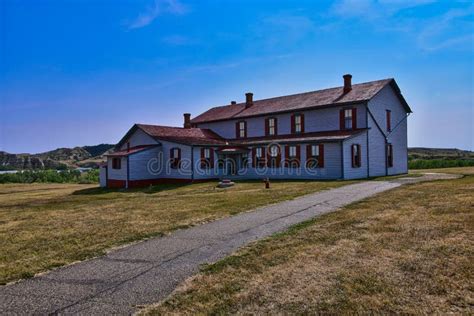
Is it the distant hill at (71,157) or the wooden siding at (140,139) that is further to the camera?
the distant hill at (71,157)

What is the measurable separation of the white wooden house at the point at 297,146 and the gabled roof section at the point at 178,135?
12 cm

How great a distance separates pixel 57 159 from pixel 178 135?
7014cm

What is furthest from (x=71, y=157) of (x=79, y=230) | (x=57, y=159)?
(x=79, y=230)

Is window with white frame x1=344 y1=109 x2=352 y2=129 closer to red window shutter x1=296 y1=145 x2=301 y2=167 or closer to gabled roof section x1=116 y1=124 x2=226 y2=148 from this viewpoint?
red window shutter x1=296 y1=145 x2=301 y2=167

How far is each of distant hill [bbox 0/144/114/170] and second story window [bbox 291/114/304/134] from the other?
134ft

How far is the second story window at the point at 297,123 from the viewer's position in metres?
33.0

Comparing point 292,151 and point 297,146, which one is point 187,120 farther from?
point 297,146

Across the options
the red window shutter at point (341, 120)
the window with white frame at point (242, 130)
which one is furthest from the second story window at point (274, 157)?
the window with white frame at point (242, 130)

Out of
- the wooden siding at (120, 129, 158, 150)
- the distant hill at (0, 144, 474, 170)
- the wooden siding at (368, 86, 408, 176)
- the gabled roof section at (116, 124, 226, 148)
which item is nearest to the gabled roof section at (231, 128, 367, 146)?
the wooden siding at (368, 86, 408, 176)

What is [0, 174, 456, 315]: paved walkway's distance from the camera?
15.5 feet

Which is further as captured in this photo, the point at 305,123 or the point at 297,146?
the point at 305,123

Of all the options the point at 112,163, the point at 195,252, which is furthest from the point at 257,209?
the point at 112,163

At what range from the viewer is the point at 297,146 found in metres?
29.5

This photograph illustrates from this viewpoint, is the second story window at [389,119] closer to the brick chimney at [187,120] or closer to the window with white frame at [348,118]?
the window with white frame at [348,118]
